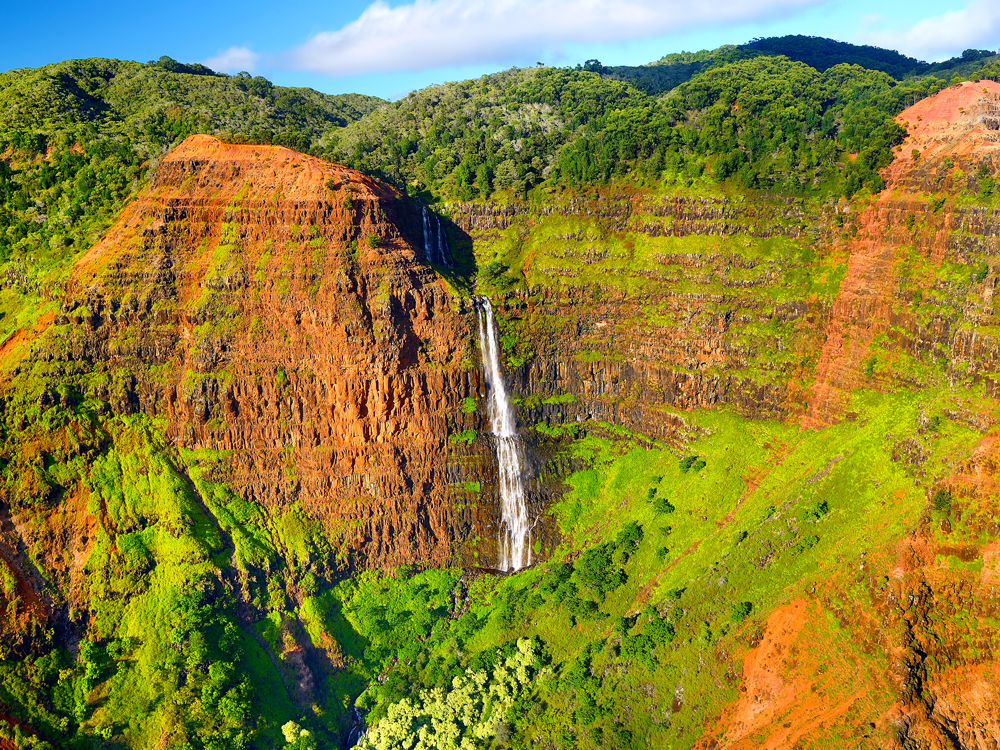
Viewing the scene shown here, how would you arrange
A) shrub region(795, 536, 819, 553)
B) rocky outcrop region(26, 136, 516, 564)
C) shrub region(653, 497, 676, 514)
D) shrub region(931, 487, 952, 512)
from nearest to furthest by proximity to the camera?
shrub region(931, 487, 952, 512) < shrub region(795, 536, 819, 553) < rocky outcrop region(26, 136, 516, 564) < shrub region(653, 497, 676, 514)

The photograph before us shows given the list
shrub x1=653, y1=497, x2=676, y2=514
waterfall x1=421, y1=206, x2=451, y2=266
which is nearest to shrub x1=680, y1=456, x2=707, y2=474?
shrub x1=653, y1=497, x2=676, y2=514

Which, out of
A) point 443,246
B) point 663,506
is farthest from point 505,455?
point 443,246

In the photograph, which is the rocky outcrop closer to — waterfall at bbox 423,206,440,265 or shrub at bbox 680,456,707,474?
waterfall at bbox 423,206,440,265

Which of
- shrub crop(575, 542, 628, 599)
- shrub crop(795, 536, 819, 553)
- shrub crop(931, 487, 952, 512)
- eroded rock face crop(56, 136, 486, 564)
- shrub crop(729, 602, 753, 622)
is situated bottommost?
shrub crop(575, 542, 628, 599)

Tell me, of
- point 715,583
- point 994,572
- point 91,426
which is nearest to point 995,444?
point 994,572

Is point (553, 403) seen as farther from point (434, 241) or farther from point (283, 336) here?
point (283, 336)

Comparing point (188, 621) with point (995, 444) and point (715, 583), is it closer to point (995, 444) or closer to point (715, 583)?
point (715, 583)

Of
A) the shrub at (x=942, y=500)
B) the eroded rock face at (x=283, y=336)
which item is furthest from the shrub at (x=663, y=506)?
the shrub at (x=942, y=500)

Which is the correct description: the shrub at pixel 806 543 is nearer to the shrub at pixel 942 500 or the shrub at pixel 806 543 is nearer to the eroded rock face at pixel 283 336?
the shrub at pixel 942 500
